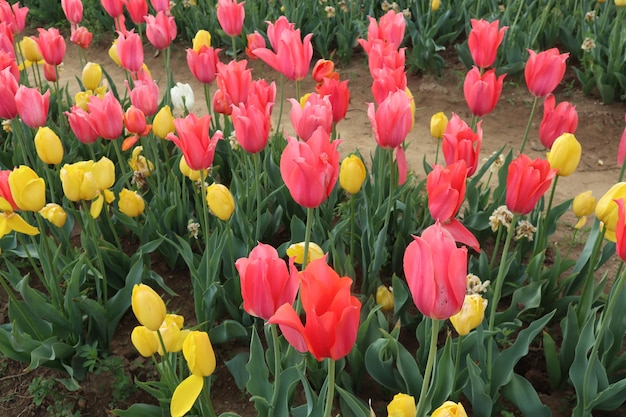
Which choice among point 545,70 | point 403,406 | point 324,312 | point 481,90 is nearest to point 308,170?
point 324,312

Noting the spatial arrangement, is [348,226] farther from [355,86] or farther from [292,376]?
[355,86]

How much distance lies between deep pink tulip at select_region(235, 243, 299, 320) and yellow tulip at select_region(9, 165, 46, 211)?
82cm

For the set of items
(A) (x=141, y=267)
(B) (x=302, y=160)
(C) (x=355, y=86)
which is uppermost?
(B) (x=302, y=160)

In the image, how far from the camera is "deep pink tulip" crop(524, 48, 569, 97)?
229 centimetres

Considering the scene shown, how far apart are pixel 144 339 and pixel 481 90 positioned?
4.62 ft

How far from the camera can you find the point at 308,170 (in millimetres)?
1430

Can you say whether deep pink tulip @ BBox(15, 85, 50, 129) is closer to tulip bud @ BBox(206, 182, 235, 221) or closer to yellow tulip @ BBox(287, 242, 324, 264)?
tulip bud @ BBox(206, 182, 235, 221)

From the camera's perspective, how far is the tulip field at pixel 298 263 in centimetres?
145

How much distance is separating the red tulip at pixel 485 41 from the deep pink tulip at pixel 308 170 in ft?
4.17

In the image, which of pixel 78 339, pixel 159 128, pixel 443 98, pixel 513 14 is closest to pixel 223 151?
pixel 159 128

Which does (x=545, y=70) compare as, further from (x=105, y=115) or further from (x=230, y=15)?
(x=105, y=115)

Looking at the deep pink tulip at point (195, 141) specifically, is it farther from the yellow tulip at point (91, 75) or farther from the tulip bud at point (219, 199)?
the yellow tulip at point (91, 75)

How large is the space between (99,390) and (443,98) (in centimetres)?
355

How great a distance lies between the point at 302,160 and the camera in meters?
1.41
